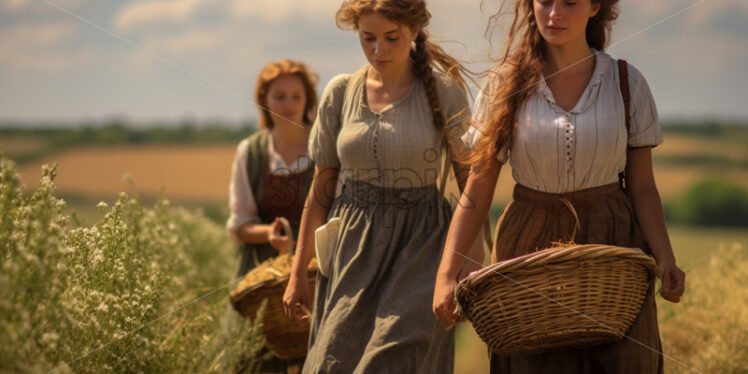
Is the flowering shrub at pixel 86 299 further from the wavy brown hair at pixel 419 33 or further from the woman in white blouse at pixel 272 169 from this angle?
the wavy brown hair at pixel 419 33

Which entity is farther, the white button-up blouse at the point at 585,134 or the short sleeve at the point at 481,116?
Answer: the short sleeve at the point at 481,116

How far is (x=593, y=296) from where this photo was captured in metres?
2.55

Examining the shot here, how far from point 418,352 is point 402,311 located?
152 mm

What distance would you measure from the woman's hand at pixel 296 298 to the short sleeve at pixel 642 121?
1447 millimetres

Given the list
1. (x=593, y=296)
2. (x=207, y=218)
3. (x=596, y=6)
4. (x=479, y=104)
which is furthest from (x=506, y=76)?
(x=207, y=218)

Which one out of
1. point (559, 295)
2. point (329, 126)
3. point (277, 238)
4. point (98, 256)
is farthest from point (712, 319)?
point (98, 256)

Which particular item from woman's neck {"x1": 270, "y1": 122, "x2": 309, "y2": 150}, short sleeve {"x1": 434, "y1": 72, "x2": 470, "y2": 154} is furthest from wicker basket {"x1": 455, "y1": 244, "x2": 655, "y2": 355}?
woman's neck {"x1": 270, "y1": 122, "x2": 309, "y2": 150}

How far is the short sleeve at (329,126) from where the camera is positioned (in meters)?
3.64

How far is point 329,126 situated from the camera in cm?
365

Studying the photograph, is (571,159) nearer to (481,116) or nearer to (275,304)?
(481,116)

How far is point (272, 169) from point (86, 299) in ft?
7.19

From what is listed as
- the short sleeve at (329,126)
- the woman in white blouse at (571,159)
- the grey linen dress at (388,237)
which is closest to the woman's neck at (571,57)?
the woman in white blouse at (571,159)

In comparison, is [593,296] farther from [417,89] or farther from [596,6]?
[417,89]

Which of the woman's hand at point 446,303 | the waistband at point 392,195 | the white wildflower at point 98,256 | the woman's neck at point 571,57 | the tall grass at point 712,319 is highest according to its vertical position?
the woman's neck at point 571,57
